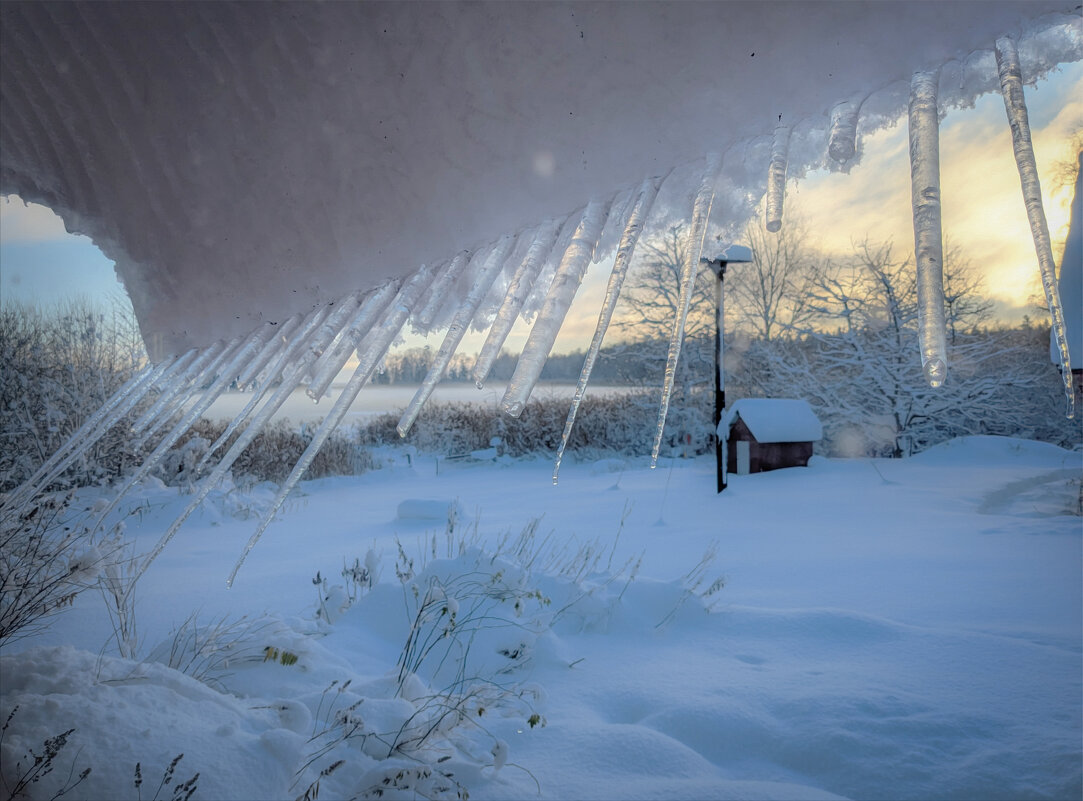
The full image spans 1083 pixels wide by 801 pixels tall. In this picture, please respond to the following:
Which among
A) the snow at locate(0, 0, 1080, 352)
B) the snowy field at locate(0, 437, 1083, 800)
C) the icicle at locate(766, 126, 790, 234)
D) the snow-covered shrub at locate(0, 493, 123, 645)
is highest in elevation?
the snow at locate(0, 0, 1080, 352)

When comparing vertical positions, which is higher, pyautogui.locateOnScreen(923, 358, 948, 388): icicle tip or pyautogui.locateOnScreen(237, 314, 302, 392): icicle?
pyautogui.locateOnScreen(237, 314, 302, 392): icicle

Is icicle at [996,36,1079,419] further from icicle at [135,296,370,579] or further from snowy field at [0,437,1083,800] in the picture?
snowy field at [0,437,1083,800]

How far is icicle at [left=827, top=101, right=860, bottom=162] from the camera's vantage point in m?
0.50

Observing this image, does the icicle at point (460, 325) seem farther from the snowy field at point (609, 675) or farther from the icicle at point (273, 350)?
the snowy field at point (609, 675)

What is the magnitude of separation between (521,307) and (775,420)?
7850 mm

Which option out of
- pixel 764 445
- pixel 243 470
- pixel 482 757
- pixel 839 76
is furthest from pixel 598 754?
pixel 243 470

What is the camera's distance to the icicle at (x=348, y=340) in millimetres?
697

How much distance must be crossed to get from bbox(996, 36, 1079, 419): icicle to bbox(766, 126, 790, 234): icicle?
0.16 m

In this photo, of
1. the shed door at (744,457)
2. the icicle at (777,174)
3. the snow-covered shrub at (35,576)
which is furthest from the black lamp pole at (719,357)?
the icicle at (777,174)

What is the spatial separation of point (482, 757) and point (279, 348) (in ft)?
4.67

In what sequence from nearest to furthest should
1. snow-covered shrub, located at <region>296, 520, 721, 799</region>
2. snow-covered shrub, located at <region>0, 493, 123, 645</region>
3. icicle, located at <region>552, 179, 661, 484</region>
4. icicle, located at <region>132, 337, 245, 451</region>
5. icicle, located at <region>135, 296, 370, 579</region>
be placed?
icicle, located at <region>552, 179, 661, 484</region>, icicle, located at <region>135, 296, 370, 579</region>, icicle, located at <region>132, 337, 245, 451</region>, snow-covered shrub, located at <region>296, 520, 721, 799</region>, snow-covered shrub, located at <region>0, 493, 123, 645</region>

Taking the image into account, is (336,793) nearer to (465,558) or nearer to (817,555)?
(465,558)

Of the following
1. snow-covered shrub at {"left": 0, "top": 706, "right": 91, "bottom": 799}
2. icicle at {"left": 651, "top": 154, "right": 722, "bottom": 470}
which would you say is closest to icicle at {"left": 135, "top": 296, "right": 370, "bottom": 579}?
icicle at {"left": 651, "top": 154, "right": 722, "bottom": 470}

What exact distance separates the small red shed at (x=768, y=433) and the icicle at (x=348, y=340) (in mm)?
7271
